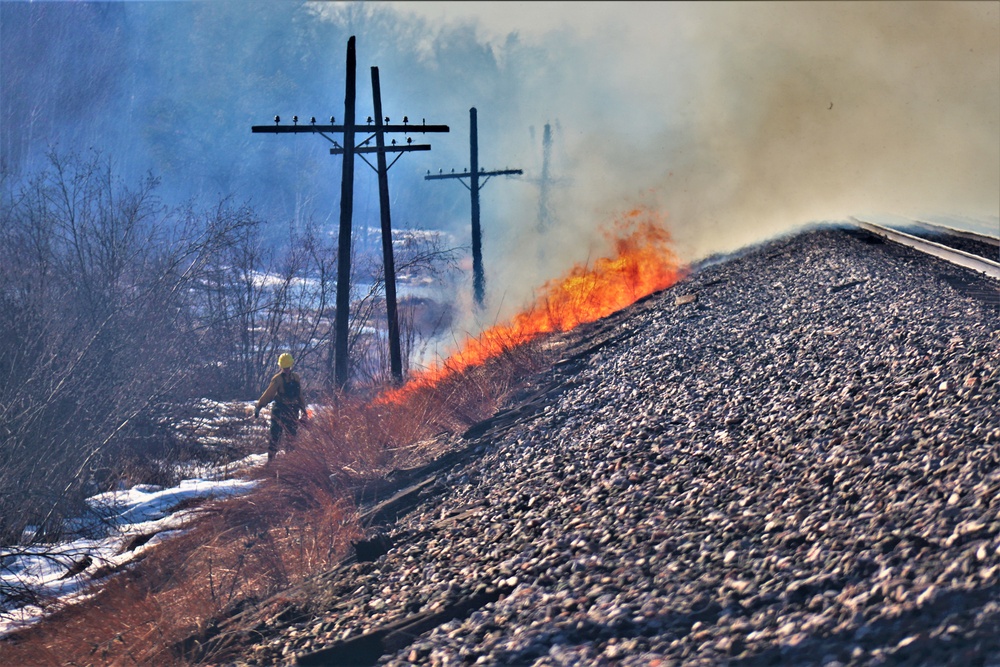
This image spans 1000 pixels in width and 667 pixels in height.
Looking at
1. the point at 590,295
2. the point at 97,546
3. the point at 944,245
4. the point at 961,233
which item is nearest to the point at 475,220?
the point at 590,295

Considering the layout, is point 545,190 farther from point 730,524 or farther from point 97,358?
point 730,524

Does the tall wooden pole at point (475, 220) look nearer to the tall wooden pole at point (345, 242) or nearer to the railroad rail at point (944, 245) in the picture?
the tall wooden pole at point (345, 242)

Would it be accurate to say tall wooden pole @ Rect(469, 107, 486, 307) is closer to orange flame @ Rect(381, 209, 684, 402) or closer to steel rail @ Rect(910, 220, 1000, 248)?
orange flame @ Rect(381, 209, 684, 402)

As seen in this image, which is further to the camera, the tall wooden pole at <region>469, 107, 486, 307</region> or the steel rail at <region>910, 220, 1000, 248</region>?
the tall wooden pole at <region>469, 107, 486, 307</region>

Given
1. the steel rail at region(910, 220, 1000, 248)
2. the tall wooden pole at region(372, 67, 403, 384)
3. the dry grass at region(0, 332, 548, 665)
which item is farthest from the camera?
the tall wooden pole at region(372, 67, 403, 384)

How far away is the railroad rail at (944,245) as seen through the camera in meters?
14.3

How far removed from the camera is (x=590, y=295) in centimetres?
2216

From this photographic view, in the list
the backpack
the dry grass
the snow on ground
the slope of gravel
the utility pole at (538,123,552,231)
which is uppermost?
the utility pole at (538,123,552,231)

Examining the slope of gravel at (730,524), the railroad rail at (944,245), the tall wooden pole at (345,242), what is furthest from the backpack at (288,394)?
the railroad rail at (944,245)

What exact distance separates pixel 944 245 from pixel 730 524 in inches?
579

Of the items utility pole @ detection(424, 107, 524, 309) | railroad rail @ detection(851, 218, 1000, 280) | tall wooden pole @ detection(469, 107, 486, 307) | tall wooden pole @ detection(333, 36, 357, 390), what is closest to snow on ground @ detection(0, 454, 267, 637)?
tall wooden pole @ detection(333, 36, 357, 390)

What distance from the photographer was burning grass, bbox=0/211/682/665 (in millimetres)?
7703

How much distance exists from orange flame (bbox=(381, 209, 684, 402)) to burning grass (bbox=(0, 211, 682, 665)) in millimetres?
207

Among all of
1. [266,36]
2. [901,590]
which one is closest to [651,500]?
[901,590]
